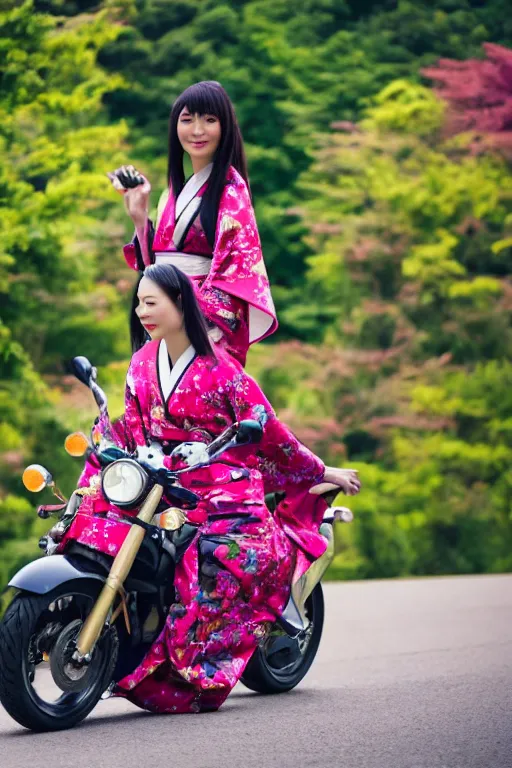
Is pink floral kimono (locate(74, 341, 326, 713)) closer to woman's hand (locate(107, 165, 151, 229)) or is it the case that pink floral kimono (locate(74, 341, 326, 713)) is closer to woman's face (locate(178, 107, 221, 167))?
woman's hand (locate(107, 165, 151, 229))

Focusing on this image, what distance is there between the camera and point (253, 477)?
5879mm

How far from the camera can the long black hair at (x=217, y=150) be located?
20.2 feet

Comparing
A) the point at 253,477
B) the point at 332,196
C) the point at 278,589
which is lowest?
the point at 332,196

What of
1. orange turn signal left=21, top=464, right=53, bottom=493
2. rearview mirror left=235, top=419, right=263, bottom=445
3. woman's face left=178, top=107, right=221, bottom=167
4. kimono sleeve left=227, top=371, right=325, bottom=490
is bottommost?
kimono sleeve left=227, top=371, right=325, bottom=490

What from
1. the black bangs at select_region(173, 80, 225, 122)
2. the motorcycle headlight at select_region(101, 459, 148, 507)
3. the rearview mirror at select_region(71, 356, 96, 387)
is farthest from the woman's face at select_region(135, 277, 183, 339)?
the black bangs at select_region(173, 80, 225, 122)

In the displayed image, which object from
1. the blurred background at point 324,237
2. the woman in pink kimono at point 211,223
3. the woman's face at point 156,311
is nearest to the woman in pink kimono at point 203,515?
the woman's face at point 156,311

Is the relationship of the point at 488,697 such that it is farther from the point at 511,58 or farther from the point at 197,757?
the point at 511,58

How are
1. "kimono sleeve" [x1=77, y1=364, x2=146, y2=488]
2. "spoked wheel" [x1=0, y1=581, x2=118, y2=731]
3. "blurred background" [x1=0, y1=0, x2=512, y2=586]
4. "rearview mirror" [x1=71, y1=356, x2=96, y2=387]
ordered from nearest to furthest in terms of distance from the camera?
"spoked wheel" [x1=0, y1=581, x2=118, y2=731] < "rearview mirror" [x1=71, y1=356, x2=96, y2=387] < "kimono sleeve" [x1=77, y1=364, x2=146, y2=488] < "blurred background" [x1=0, y1=0, x2=512, y2=586]

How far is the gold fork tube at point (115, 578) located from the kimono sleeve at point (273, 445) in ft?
2.21

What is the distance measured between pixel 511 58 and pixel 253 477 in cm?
1341

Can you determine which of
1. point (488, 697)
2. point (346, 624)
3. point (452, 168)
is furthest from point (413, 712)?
point (452, 168)

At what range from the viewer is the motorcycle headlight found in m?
5.16

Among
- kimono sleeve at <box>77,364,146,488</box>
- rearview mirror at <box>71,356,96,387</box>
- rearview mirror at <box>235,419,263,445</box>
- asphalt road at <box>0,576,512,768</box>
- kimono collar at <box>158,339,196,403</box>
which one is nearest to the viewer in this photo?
asphalt road at <box>0,576,512,768</box>

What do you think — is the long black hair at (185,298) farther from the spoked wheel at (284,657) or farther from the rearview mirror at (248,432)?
the spoked wheel at (284,657)
